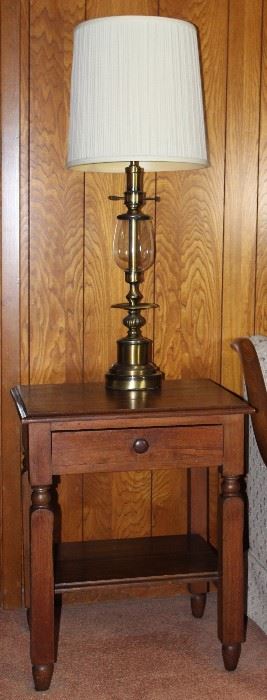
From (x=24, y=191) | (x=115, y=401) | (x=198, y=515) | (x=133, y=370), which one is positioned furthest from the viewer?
(x=198, y=515)

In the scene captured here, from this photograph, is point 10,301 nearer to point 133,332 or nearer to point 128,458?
point 133,332

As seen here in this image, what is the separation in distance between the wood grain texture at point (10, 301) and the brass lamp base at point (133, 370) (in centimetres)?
32

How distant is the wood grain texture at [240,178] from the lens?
225 cm

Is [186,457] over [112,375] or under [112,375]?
under

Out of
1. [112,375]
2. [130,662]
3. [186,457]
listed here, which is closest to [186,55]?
[112,375]

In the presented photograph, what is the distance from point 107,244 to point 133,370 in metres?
0.40

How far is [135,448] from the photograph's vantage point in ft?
6.02

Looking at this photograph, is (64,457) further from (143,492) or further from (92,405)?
(143,492)

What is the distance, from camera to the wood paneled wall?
2146 mm

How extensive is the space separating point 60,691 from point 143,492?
61 centimetres

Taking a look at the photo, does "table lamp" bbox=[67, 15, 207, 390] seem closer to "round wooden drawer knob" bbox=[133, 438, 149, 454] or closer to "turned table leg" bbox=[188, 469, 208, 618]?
"round wooden drawer knob" bbox=[133, 438, 149, 454]

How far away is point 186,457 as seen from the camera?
188 centimetres

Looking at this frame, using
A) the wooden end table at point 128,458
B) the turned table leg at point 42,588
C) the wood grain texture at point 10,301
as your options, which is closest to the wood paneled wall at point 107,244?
the wood grain texture at point 10,301

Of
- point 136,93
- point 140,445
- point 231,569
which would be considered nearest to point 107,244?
point 136,93
